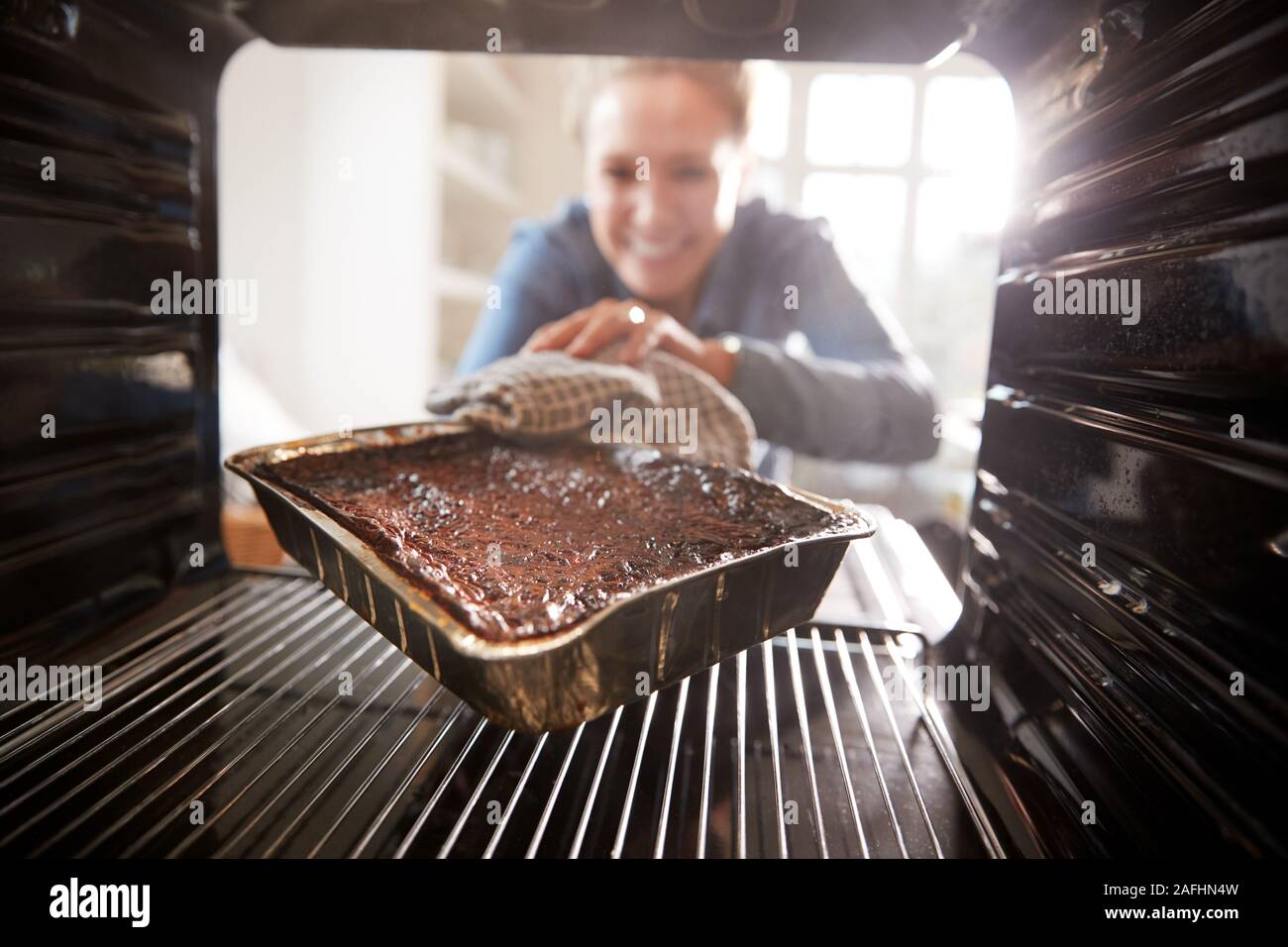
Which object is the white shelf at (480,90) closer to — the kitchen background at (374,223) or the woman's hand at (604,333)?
the kitchen background at (374,223)

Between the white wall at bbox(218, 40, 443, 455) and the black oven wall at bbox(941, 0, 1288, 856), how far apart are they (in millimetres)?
2370

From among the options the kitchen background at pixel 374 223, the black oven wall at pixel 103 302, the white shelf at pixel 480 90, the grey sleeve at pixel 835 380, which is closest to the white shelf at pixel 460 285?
the kitchen background at pixel 374 223

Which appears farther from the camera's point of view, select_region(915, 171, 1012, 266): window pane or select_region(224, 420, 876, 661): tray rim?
select_region(915, 171, 1012, 266): window pane

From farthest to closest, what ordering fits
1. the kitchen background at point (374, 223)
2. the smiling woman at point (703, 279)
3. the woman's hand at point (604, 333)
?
the kitchen background at point (374, 223), the smiling woman at point (703, 279), the woman's hand at point (604, 333)

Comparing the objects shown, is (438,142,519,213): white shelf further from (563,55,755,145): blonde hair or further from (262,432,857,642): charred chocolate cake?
(262,432,857,642): charred chocolate cake

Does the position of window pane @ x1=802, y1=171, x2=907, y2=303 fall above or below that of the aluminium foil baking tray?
above

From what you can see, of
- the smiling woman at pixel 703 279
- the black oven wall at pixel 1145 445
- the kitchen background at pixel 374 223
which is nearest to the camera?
the black oven wall at pixel 1145 445

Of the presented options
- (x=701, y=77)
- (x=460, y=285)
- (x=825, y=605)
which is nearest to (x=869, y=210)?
(x=460, y=285)

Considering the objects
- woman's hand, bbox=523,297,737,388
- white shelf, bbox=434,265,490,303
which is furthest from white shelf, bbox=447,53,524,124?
woman's hand, bbox=523,297,737,388

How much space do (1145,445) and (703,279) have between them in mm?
1440

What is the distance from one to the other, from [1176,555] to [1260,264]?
0.59 ft

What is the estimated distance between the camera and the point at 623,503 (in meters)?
0.77

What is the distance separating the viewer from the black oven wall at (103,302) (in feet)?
2.14

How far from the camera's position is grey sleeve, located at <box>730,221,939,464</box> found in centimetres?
147
